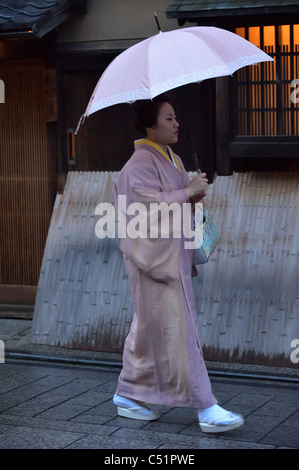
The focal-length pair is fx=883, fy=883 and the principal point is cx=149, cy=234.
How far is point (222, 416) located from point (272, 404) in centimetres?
82

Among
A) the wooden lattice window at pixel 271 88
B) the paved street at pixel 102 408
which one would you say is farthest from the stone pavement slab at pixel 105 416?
the wooden lattice window at pixel 271 88

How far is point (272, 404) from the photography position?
6715 millimetres

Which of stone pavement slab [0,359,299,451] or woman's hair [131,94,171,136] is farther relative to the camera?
woman's hair [131,94,171,136]

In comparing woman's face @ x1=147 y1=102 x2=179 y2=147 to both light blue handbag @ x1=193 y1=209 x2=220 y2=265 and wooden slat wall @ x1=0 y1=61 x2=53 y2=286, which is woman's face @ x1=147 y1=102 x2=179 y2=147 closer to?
light blue handbag @ x1=193 y1=209 x2=220 y2=265

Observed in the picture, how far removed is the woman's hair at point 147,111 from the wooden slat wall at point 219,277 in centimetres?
230

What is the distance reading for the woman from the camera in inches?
240

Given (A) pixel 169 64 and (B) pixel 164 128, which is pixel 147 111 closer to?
(B) pixel 164 128

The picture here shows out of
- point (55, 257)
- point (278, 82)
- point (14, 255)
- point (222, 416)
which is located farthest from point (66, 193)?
point (222, 416)

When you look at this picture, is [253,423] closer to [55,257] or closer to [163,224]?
[163,224]

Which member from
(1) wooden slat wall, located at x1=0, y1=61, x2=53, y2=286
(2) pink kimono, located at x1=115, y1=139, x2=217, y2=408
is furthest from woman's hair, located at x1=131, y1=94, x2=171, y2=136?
(1) wooden slat wall, located at x1=0, y1=61, x2=53, y2=286

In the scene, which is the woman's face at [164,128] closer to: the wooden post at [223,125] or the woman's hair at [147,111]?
the woman's hair at [147,111]

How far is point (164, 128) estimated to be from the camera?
6.23 meters

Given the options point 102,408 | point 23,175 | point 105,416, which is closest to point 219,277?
point 102,408

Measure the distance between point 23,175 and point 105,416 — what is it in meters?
4.50
